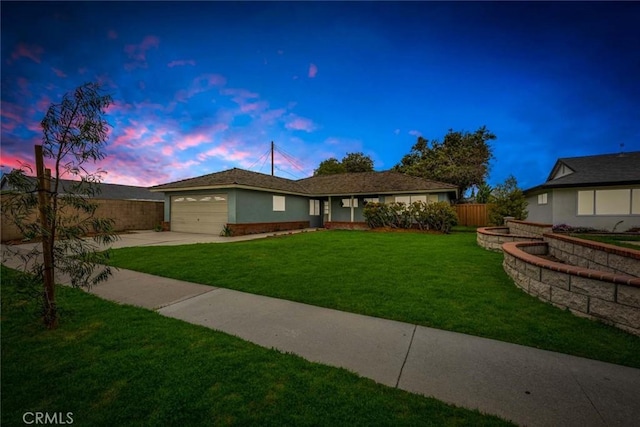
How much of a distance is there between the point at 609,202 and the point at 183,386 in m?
20.0

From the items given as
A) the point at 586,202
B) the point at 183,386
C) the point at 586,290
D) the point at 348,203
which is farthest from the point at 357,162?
the point at 183,386

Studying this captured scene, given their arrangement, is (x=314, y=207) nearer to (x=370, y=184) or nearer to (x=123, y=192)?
(x=370, y=184)

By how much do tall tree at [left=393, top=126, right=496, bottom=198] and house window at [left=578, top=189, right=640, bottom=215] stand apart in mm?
15328

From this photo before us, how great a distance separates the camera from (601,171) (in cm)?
1437

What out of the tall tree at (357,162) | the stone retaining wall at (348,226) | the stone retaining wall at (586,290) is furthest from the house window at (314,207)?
the tall tree at (357,162)

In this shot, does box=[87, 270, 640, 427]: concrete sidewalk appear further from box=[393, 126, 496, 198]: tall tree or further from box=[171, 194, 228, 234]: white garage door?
box=[393, 126, 496, 198]: tall tree

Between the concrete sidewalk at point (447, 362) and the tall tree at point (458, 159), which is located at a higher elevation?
the tall tree at point (458, 159)

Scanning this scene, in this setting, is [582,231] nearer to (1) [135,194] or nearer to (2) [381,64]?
(2) [381,64]

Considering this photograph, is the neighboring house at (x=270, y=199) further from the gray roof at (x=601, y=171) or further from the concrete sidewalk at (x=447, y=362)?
the concrete sidewalk at (x=447, y=362)

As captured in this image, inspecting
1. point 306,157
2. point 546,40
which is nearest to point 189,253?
point 546,40

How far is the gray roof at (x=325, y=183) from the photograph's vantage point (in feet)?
50.6

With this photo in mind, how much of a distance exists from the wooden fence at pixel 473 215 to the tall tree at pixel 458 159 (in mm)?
10079

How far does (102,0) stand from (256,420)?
32.4 ft

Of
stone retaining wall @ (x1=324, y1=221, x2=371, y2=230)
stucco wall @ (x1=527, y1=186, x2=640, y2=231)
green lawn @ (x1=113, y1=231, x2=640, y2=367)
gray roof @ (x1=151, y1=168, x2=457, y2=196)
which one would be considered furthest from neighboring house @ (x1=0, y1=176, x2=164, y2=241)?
stucco wall @ (x1=527, y1=186, x2=640, y2=231)
